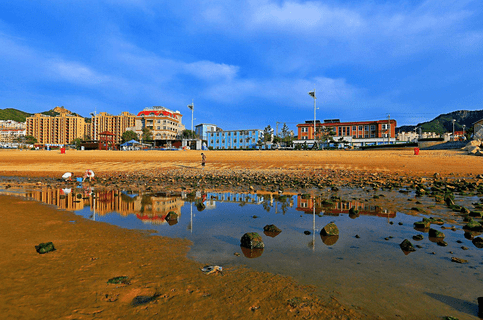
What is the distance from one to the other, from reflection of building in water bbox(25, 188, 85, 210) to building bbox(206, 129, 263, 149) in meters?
108

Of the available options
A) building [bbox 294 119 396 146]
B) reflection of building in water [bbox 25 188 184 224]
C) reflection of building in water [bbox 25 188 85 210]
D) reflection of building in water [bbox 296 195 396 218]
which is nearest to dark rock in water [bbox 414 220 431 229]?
reflection of building in water [bbox 296 195 396 218]

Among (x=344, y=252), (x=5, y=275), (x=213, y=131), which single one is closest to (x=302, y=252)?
(x=344, y=252)

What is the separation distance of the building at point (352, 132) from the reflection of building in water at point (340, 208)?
87.4m

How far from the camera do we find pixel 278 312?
356 centimetres

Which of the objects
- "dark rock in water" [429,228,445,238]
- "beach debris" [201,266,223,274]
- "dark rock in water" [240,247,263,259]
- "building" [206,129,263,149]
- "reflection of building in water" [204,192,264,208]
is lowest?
"dark rock in water" [240,247,263,259]

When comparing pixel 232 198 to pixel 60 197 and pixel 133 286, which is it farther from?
pixel 60 197

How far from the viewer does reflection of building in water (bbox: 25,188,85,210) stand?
1068 cm

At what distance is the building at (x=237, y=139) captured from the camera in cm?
12331

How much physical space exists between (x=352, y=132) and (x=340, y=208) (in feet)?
359

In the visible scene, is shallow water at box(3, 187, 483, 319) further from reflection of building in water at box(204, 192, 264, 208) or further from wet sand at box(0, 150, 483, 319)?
wet sand at box(0, 150, 483, 319)

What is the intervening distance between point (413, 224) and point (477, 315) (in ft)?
15.6

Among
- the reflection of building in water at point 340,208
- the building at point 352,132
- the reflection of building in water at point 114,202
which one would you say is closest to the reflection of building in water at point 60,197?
the reflection of building in water at point 114,202

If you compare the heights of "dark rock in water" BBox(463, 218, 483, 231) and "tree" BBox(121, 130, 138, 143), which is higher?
"tree" BBox(121, 130, 138, 143)

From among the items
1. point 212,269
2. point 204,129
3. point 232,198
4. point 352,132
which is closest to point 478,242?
point 212,269
